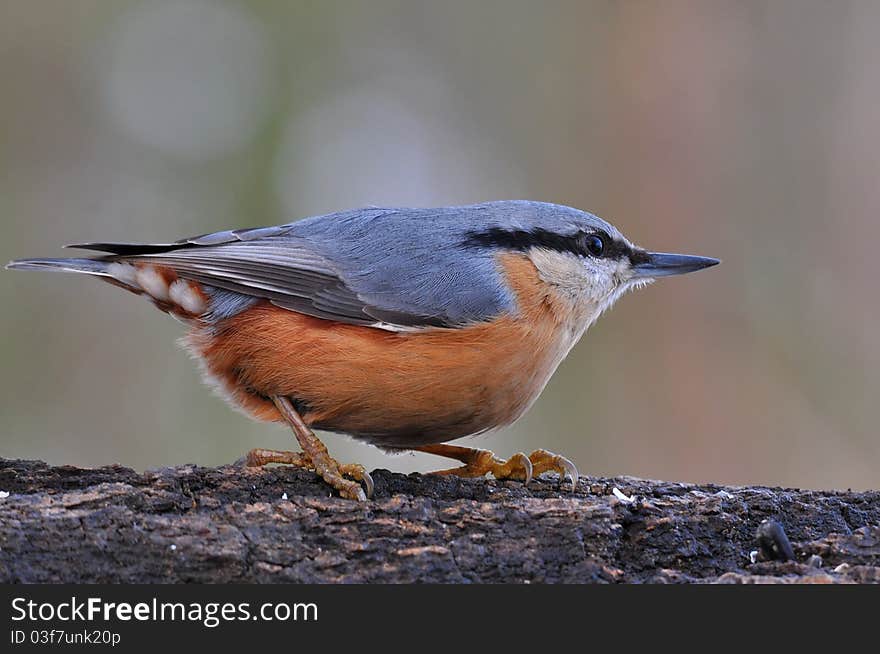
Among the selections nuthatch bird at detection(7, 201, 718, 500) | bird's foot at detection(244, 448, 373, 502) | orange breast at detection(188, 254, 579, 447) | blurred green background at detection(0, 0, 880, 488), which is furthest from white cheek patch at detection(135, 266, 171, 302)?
blurred green background at detection(0, 0, 880, 488)

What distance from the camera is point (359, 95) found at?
25.5 feet

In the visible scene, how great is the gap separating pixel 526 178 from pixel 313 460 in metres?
4.32

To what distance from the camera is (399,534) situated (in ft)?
9.73

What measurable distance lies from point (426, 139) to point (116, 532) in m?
5.43

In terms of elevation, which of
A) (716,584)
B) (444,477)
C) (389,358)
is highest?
(389,358)

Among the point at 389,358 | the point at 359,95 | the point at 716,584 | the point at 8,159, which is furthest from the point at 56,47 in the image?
the point at 716,584

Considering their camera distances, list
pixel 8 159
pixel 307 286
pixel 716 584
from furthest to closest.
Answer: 1. pixel 8 159
2. pixel 307 286
3. pixel 716 584

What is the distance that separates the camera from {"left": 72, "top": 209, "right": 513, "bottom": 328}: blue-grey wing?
13.1 feet

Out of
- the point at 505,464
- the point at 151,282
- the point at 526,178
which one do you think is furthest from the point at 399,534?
the point at 526,178

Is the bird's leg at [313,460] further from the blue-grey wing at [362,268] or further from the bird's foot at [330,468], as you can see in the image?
the blue-grey wing at [362,268]

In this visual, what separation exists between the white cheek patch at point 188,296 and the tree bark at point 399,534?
94 centimetres

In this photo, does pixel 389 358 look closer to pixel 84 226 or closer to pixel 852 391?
pixel 852 391

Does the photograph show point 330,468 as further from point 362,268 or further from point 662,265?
point 662,265

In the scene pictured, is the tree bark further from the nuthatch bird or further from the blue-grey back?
the blue-grey back
